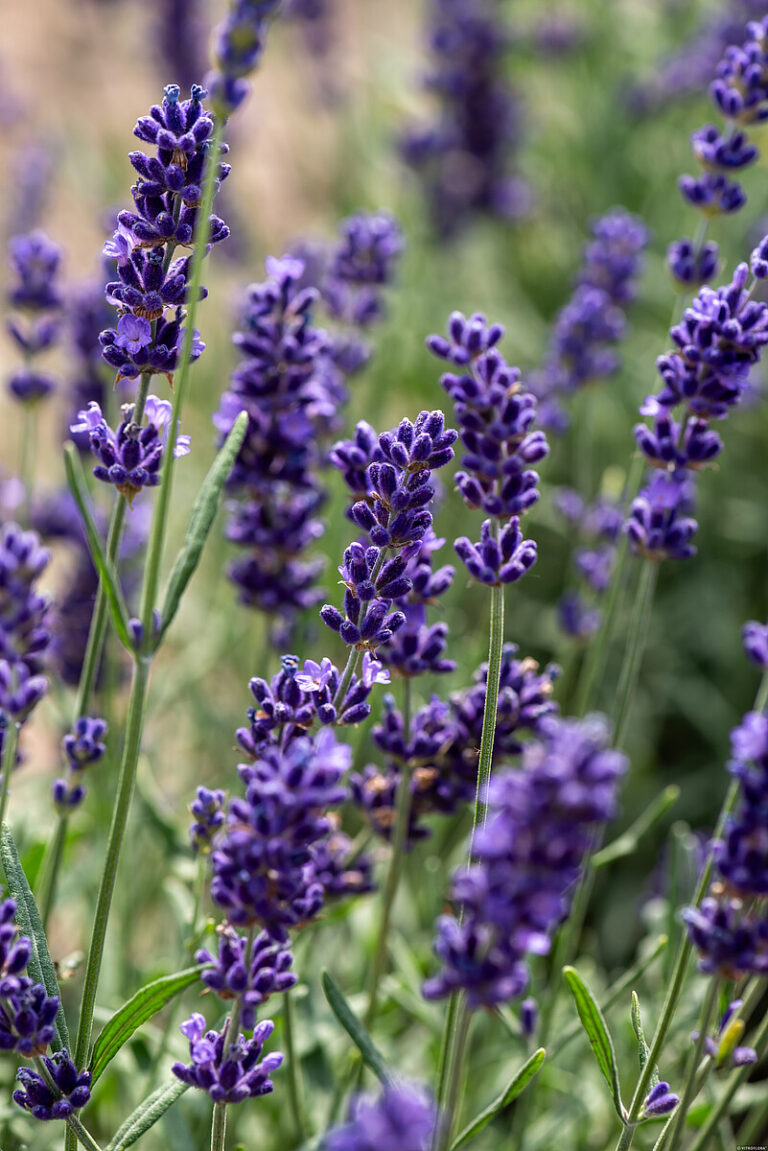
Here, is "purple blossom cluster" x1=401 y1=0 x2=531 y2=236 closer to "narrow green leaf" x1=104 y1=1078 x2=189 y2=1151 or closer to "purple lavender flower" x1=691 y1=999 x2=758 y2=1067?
"purple lavender flower" x1=691 y1=999 x2=758 y2=1067

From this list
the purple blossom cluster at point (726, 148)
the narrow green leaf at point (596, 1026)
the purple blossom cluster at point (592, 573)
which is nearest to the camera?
the narrow green leaf at point (596, 1026)

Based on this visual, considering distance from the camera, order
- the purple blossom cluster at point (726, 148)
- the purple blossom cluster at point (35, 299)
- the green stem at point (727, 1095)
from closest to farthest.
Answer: the green stem at point (727, 1095) → the purple blossom cluster at point (726, 148) → the purple blossom cluster at point (35, 299)

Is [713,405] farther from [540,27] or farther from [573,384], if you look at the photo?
[540,27]

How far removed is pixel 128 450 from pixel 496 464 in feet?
1.51

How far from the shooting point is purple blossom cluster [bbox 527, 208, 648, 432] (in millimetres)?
2762

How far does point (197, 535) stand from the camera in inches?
52.1

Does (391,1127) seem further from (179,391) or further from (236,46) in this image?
(236,46)

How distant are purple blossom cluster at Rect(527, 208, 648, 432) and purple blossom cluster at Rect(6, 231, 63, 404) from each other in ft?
3.83

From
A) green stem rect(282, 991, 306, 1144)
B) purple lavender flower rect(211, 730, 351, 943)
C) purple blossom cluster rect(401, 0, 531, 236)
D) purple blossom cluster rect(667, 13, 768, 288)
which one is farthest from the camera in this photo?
purple blossom cluster rect(401, 0, 531, 236)

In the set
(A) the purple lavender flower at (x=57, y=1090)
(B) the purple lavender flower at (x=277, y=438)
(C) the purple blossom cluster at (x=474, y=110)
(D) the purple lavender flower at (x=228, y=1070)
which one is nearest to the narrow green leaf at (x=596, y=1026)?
(D) the purple lavender flower at (x=228, y=1070)

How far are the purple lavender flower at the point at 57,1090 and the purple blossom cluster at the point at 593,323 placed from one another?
1923 millimetres

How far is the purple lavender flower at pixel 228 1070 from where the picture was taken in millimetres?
1289

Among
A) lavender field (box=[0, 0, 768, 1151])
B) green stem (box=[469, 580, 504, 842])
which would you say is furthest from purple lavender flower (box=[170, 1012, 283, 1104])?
green stem (box=[469, 580, 504, 842])

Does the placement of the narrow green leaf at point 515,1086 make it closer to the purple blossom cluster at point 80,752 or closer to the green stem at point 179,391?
the green stem at point 179,391
